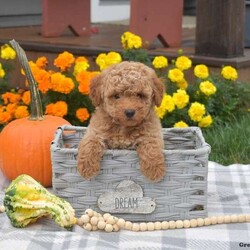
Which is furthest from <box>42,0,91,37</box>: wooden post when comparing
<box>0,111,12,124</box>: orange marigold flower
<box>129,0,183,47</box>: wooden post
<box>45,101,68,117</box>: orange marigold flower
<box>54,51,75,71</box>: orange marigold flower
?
<box>45,101,68,117</box>: orange marigold flower

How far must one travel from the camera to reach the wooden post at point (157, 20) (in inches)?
202

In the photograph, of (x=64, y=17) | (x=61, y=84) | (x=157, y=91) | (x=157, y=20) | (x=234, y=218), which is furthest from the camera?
(x=64, y=17)

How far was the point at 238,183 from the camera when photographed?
128 inches

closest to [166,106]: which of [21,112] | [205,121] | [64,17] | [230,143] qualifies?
[205,121]

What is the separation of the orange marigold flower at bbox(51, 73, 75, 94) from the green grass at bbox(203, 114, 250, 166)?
96 cm

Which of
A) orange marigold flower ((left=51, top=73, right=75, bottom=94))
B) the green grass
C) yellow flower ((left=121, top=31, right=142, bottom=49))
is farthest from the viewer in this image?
yellow flower ((left=121, top=31, right=142, bottom=49))

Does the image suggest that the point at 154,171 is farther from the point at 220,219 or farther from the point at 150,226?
the point at 220,219

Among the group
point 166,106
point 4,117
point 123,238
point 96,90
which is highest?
point 96,90

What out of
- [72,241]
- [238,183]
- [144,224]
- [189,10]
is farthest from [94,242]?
[189,10]

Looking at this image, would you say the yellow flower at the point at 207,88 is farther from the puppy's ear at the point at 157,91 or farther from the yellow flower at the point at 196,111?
the puppy's ear at the point at 157,91

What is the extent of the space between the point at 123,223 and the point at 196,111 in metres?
1.48

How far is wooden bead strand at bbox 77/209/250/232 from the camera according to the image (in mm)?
2590

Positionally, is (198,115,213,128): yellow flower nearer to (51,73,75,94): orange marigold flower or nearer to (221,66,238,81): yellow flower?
(221,66,238,81): yellow flower

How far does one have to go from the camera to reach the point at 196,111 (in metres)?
3.91
